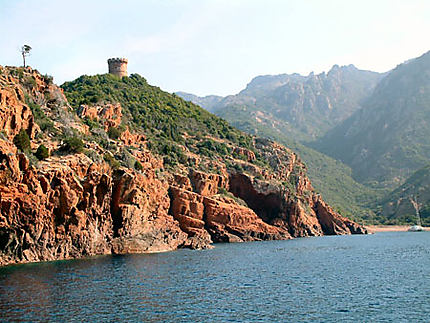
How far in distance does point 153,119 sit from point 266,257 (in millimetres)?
58394

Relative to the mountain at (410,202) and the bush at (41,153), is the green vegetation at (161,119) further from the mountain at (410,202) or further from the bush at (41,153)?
the mountain at (410,202)

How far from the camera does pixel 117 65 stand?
444ft

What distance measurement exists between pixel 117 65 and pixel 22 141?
79.8 meters

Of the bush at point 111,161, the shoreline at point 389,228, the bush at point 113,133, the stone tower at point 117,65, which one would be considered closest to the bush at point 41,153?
the bush at point 111,161

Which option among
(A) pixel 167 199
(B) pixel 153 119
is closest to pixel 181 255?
(A) pixel 167 199

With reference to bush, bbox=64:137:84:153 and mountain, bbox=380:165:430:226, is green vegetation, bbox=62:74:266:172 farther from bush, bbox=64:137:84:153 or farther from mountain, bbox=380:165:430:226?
mountain, bbox=380:165:430:226

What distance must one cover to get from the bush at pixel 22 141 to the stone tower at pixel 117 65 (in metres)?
77.9

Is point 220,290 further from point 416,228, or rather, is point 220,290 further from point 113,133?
point 416,228

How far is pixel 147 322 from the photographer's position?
30594 mm

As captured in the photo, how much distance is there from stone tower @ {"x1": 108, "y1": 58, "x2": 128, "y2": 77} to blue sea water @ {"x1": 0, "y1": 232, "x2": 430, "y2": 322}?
8303 cm

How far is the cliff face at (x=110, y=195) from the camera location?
2174 inches

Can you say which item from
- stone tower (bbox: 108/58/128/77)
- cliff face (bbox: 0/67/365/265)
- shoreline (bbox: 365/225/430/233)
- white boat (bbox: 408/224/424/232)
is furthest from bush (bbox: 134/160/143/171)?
white boat (bbox: 408/224/424/232)

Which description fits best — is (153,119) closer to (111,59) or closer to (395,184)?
(111,59)

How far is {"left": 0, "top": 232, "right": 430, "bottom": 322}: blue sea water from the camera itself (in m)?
32.2
